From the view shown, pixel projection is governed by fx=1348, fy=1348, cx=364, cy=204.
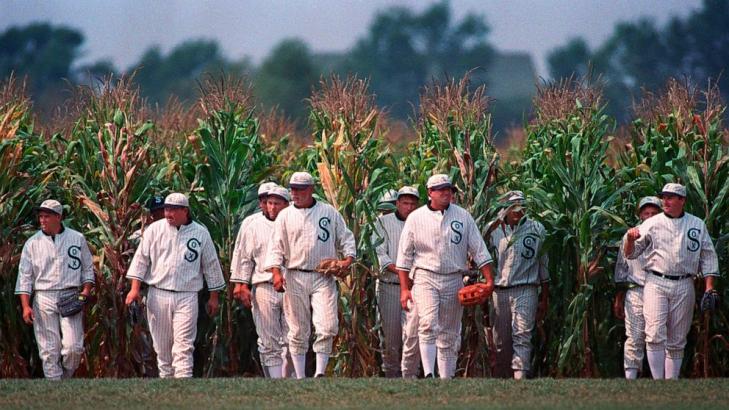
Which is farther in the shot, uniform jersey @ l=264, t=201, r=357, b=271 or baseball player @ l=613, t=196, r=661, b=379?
baseball player @ l=613, t=196, r=661, b=379

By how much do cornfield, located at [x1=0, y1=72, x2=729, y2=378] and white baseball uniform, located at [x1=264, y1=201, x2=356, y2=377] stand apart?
689 millimetres

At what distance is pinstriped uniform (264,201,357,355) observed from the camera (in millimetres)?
13289

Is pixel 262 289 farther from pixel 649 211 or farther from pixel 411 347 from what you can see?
pixel 649 211

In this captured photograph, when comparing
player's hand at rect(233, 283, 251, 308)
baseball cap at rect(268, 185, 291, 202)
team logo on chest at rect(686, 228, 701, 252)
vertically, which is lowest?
player's hand at rect(233, 283, 251, 308)

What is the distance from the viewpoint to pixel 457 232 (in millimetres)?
13258

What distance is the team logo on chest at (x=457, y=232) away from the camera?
13.2 m

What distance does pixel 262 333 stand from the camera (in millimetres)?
13734

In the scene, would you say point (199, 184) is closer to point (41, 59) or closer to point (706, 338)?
point (706, 338)

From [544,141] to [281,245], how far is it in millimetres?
3766

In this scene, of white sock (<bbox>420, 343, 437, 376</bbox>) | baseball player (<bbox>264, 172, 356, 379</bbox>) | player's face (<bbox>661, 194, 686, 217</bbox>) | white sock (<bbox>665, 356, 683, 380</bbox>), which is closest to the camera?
white sock (<bbox>420, 343, 437, 376</bbox>)

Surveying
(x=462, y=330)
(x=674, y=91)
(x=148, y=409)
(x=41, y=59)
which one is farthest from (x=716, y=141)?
(x=41, y=59)

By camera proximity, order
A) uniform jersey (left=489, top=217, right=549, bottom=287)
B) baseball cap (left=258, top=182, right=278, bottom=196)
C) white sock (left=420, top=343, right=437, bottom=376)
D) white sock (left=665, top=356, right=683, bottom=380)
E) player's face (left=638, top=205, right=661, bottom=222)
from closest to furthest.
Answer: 1. white sock (left=420, top=343, right=437, bottom=376)
2. white sock (left=665, top=356, right=683, bottom=380)
3. player's face (left=638, top=205, right=661, bottom=222)
4. baseball cap (left=258, top=182, right=278, bottom=196)
5. uniform jersey (left=489, top=217, right=549, bottom=287)

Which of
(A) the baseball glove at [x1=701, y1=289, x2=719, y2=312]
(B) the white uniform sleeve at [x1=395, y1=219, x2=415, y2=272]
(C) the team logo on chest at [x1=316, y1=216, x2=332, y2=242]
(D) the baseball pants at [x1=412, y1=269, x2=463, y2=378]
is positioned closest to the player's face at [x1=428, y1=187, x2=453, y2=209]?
(B) the white uniform sleeve at [x1=395, y1=219, x2=415, y2=272]

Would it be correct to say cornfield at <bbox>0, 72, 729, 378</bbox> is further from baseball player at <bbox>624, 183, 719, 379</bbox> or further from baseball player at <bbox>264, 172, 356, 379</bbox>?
baseball player at <bbox>264, 172, 356, 379</bbox>
